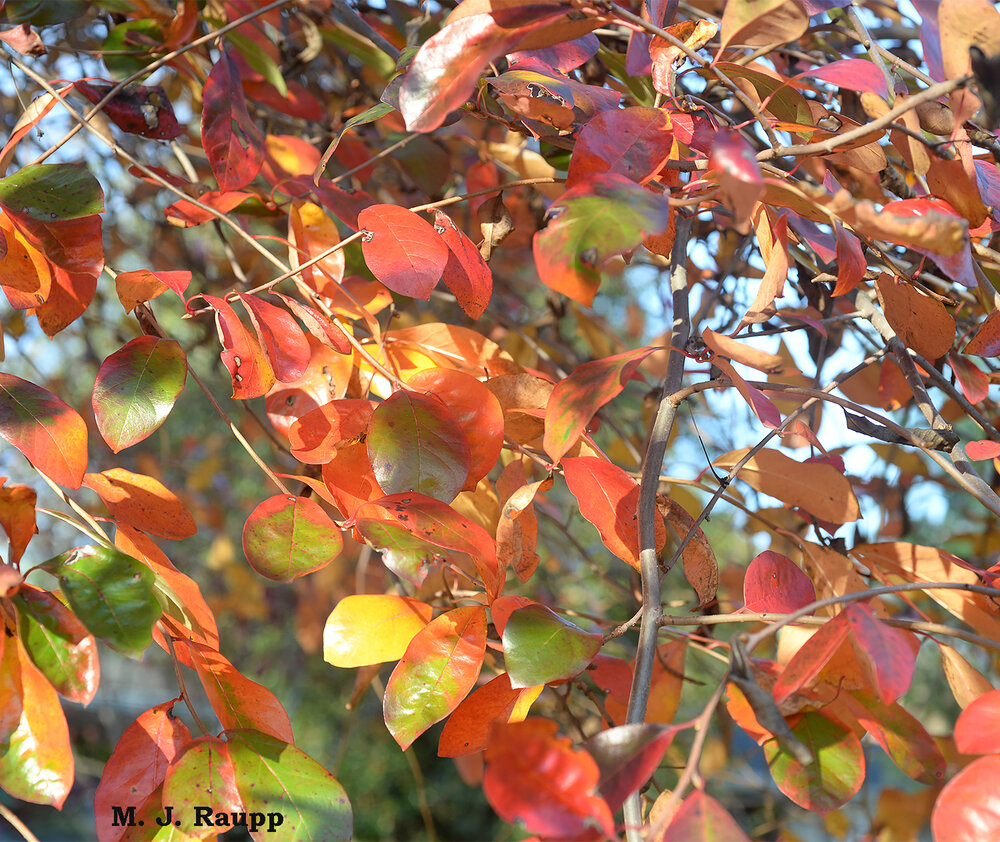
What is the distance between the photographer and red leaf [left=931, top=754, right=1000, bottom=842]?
309 millimetres

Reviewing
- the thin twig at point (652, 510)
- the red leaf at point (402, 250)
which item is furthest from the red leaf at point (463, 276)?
the thin twig at point (652, 510)

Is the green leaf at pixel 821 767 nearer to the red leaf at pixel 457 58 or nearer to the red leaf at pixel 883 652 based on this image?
the red leaf at pixel 883 652

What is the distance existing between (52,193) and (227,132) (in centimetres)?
16

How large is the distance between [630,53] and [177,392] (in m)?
0.34

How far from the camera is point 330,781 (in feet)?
1.44

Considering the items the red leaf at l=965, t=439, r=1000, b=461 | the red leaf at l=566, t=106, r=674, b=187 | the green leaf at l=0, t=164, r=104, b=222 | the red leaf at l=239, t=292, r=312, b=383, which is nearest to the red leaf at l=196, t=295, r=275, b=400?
the red leaf at l=239, t=292, r=312, b=383

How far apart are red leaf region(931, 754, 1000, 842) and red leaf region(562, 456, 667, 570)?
0.19 metres

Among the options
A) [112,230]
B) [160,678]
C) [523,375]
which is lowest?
[160,678]

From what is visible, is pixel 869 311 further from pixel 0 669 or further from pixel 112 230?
pixel 112 230

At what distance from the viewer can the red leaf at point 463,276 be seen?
509mm

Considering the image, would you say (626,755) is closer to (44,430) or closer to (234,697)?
(234,697)

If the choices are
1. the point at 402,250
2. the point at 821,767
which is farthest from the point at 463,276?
the point at 821,767

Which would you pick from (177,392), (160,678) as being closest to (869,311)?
(177,392)

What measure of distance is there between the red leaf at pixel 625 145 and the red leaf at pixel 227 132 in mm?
311
